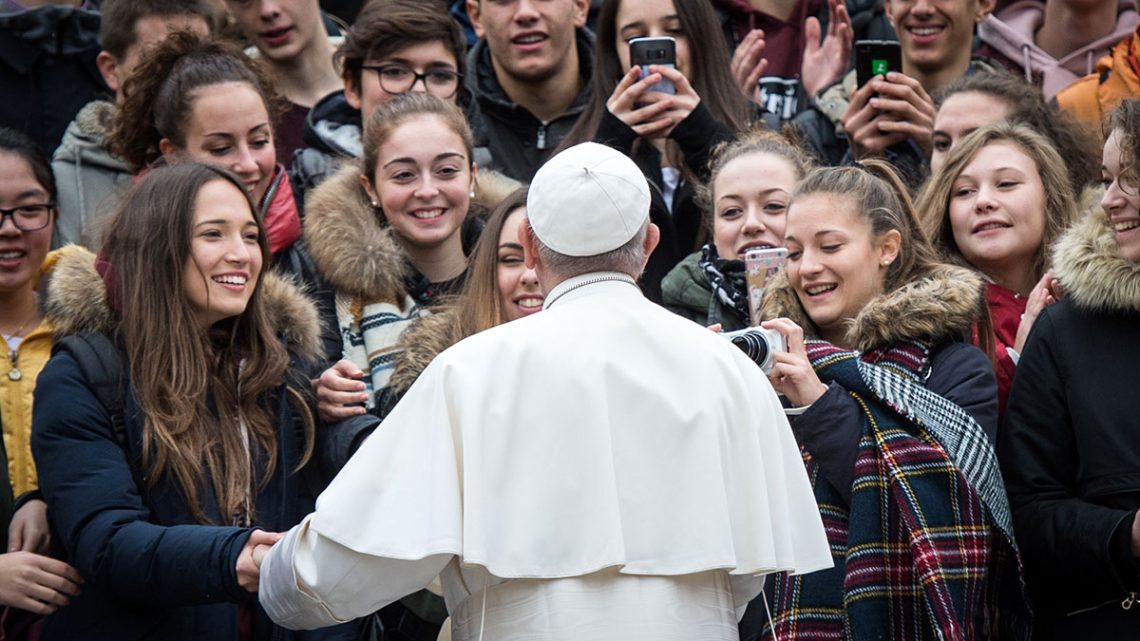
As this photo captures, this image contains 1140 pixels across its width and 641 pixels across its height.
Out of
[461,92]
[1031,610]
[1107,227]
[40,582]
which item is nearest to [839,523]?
[1031,610]

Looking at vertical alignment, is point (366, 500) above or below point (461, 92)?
below

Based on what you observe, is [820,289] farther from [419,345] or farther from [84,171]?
[84,171]

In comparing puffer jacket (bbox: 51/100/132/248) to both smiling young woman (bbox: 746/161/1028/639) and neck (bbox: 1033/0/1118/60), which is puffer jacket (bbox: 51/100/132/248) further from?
neck (bbox: 1033/0/1118/60)

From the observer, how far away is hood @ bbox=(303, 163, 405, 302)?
18.9 ft

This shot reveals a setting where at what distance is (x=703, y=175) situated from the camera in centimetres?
652

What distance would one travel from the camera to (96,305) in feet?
16.2

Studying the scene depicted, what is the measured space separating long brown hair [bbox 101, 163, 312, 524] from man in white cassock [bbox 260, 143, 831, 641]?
696 millimetres

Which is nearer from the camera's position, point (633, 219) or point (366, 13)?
point (633, 219)

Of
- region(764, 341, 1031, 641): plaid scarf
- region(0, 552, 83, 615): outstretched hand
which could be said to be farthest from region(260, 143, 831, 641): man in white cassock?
region(0, 552, 83, 615): outstretched hand

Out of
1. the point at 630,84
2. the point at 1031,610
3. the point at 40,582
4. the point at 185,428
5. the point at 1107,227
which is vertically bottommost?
the point at 1031,610

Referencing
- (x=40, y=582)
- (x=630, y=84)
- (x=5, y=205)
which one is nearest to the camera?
(x=40, y=582)

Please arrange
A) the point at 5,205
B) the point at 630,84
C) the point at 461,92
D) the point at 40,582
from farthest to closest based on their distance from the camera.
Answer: the point at 461,92, the point at 630,84, the point at 5,205, the point at 40,582

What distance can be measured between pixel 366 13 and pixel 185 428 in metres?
2.53

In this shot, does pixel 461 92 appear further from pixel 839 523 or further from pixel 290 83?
pixel 839 523
